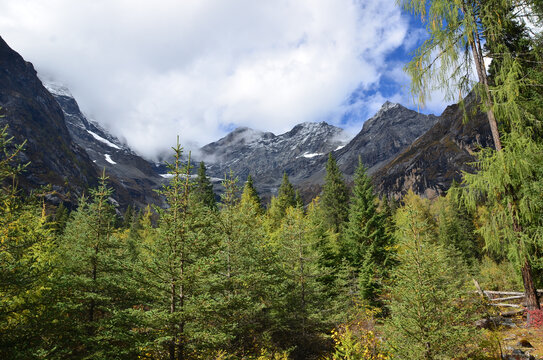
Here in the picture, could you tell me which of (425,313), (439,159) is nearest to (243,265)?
(425,313)

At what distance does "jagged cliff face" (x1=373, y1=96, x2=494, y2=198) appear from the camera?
113750 millimetres

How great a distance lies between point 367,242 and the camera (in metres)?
21.3

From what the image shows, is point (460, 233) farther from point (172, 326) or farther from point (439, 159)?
point (439, 159)

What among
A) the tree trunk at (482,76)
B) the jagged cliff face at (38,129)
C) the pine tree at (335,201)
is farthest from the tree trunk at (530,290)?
the jagged cliff face at (38,129)

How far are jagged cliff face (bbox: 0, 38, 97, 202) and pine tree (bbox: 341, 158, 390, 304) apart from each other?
126653 millimetres

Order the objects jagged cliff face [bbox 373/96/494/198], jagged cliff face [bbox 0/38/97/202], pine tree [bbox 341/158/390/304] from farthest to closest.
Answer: jagged cliff face [bbox 0/38/97/202] < jagged cliff face [bbox 373/96/494/198] < pine tree [bbox 341/158/390/304]

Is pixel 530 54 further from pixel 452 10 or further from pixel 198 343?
pixel 198 343

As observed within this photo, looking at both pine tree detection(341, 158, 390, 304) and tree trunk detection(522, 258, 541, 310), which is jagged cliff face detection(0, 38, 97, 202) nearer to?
pine tree detection(341, 158, 390, 304)

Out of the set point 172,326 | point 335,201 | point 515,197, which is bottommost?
point 172,326

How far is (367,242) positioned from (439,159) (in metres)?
126

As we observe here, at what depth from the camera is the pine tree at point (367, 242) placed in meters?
19.5

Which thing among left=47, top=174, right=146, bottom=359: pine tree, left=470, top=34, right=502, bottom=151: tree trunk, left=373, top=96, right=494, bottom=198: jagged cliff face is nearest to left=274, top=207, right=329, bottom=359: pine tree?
left=47, top=174, right=146, bottom=359: pine tree

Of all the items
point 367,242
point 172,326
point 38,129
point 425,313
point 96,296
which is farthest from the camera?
point 38,129

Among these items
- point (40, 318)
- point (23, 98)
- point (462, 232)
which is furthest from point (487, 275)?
point (23, 98)
